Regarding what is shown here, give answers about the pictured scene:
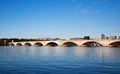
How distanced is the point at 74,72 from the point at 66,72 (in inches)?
30.7

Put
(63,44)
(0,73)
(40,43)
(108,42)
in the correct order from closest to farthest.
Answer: (0,73)
(108,42)
(63,44)
(40,43)

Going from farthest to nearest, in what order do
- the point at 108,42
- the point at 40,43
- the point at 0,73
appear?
1. the point at 40,43
2. the point at 108,42
3. the point at 0,73

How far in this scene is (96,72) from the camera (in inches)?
913

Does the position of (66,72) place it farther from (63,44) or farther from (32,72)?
(63,44)

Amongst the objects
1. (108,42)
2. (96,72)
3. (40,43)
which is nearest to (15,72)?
(96,72)

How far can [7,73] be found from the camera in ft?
72.8

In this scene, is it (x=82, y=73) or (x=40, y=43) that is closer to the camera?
(x=82, y=73)

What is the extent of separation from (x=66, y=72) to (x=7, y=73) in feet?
18.5

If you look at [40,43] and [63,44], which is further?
[40,43]

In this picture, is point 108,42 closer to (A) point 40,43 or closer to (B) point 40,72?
(A) point 40,43

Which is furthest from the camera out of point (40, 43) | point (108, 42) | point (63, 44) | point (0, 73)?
point (40, 43)

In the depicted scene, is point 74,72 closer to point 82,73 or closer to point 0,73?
point 82,73

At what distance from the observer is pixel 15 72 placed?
22.9m

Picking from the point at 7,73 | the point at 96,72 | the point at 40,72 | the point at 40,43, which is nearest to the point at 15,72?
the point at 7,73
